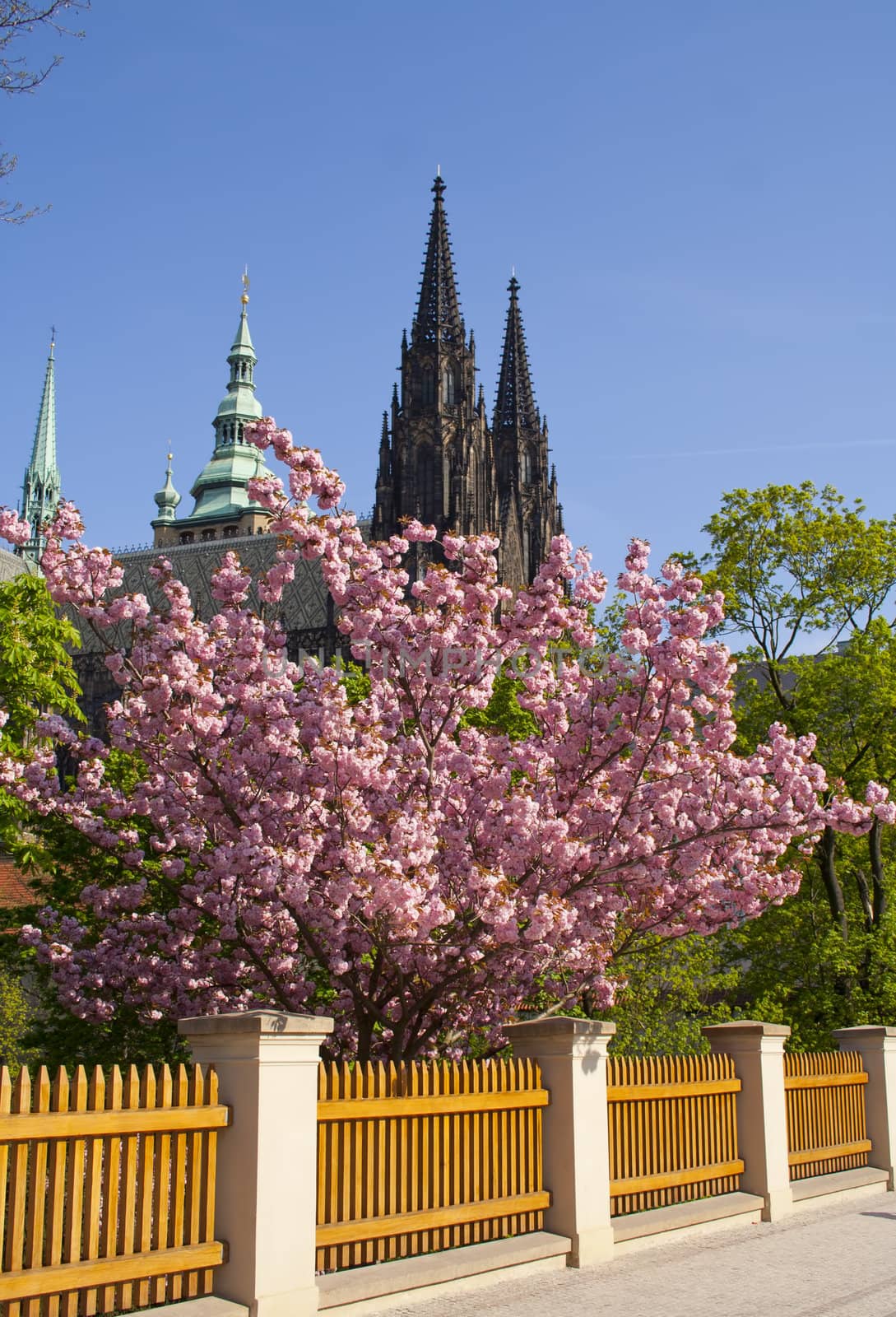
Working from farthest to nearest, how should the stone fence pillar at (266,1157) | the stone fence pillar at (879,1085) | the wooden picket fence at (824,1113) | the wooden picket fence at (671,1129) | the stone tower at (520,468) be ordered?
1. the stone tower at (520,468)
2. the stone fence pillar at (879,1085)
3. the wooden picket fence at (824,1113)
4. the wooden picket fence at (671,1129)
5. the stone fence pillar at (266,1157)

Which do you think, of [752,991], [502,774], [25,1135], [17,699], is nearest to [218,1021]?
[25,1135]

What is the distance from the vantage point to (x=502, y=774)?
1384 cm

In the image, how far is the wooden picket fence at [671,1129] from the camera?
39.2ft

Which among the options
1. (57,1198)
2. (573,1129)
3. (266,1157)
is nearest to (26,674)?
(573,1129)

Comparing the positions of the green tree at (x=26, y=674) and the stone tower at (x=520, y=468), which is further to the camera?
the stone tower at (x=520, y=468)

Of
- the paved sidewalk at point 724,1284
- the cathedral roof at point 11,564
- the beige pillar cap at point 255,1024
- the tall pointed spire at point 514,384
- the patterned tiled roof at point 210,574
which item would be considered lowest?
the paved sidewalk at point 724,1284

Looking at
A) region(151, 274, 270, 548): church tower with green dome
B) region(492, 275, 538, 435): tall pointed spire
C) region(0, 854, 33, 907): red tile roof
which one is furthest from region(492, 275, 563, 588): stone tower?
region(0, 854, 33, 907): red tile roof

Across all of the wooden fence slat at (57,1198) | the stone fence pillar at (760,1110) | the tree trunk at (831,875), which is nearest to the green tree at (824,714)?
the tree trunk at (831,875)

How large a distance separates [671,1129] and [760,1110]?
5.49ft

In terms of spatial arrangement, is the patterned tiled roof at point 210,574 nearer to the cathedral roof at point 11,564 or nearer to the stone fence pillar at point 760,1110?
the cathedral roof at point 11,564

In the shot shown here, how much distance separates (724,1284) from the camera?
33.8 feet

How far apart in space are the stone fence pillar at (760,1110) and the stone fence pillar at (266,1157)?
22.2 ft

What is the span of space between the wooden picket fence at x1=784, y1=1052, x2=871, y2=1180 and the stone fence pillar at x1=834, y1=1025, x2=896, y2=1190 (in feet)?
0.43

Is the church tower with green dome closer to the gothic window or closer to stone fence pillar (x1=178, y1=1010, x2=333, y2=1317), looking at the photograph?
the gothic window
